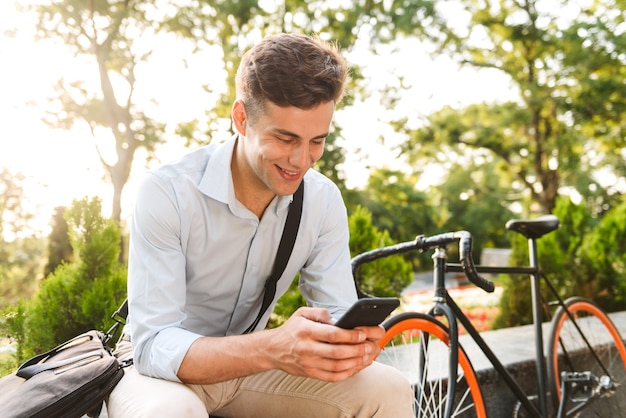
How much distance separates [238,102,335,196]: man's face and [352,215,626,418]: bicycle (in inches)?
30.4

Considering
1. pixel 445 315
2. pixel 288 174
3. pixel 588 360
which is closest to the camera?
pixel 288 174

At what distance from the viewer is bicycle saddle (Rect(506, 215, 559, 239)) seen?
3322mm

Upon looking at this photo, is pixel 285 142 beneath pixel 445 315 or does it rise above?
above

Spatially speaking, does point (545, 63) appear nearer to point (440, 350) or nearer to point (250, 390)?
point (440, 350)

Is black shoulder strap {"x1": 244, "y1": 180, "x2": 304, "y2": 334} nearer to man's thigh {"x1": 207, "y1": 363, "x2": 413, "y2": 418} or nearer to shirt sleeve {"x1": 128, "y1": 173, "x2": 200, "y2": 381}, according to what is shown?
man's thigh {"x1": 207, "y1": 363, "x2": 413, "y2": 418}

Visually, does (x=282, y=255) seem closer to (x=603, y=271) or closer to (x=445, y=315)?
(x=445, y=315)

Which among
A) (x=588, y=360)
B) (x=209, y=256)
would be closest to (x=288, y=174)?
(x=209, y=256)

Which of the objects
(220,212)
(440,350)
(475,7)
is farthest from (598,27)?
(220,212)

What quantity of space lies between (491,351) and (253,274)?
4.56 feet

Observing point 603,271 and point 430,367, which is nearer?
point 430,367

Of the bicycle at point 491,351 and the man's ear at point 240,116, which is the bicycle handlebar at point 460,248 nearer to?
the bicycle at point 491,351

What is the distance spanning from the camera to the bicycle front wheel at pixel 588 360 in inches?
135

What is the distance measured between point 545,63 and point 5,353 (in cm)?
1500

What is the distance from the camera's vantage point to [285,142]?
194cm
